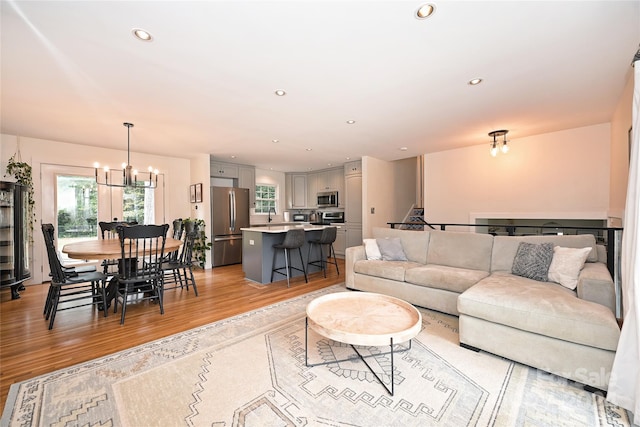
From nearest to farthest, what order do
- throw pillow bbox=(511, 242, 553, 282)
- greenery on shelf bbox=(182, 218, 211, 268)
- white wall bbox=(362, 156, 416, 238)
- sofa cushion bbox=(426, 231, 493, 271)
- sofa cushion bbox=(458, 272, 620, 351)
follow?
1. sofa cushion bbox=(458, 272, 620, 351)
2. throw pillow bbox=(511, 242, 553, 282)
3. sofa cushion bbox=(426, 231, 493, 271)
4. greenery on shelf bbox=(182, 218, 211, 268)
5. white wall bbox=(362, 156, 416, 238)

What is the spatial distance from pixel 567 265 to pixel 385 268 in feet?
5.84

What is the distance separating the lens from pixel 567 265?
2.45 metres

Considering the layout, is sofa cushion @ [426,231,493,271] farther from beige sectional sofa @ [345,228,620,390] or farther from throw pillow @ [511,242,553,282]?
throw pillow @ [511,242,553,282]

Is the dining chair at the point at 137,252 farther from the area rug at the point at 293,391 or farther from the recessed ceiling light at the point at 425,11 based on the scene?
the recessed ceiling light at the point at 425,11

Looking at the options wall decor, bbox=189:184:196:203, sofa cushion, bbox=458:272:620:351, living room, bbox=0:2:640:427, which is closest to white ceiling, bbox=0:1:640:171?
living room, bbox=0:2:640:427

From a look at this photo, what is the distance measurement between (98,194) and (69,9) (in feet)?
14.2

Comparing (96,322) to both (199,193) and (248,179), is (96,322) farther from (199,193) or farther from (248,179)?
(248,179)

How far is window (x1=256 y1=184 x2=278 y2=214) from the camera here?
7.68 meters

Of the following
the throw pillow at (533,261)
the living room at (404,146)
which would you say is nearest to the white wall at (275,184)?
the living room at (404,146)

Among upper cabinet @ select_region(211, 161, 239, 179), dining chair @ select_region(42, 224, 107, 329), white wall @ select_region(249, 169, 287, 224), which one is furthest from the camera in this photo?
white wall @ select_region(249, 169, 287, 224)

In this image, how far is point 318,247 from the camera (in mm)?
5191

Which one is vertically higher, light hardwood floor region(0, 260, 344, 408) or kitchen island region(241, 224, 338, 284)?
kitchen island region(241, 224, 338, 284)

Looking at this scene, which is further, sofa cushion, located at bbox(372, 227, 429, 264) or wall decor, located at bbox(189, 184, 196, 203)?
wall decor, located at bbox(189, 184, 196, 203)

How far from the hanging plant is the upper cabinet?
114 inches
